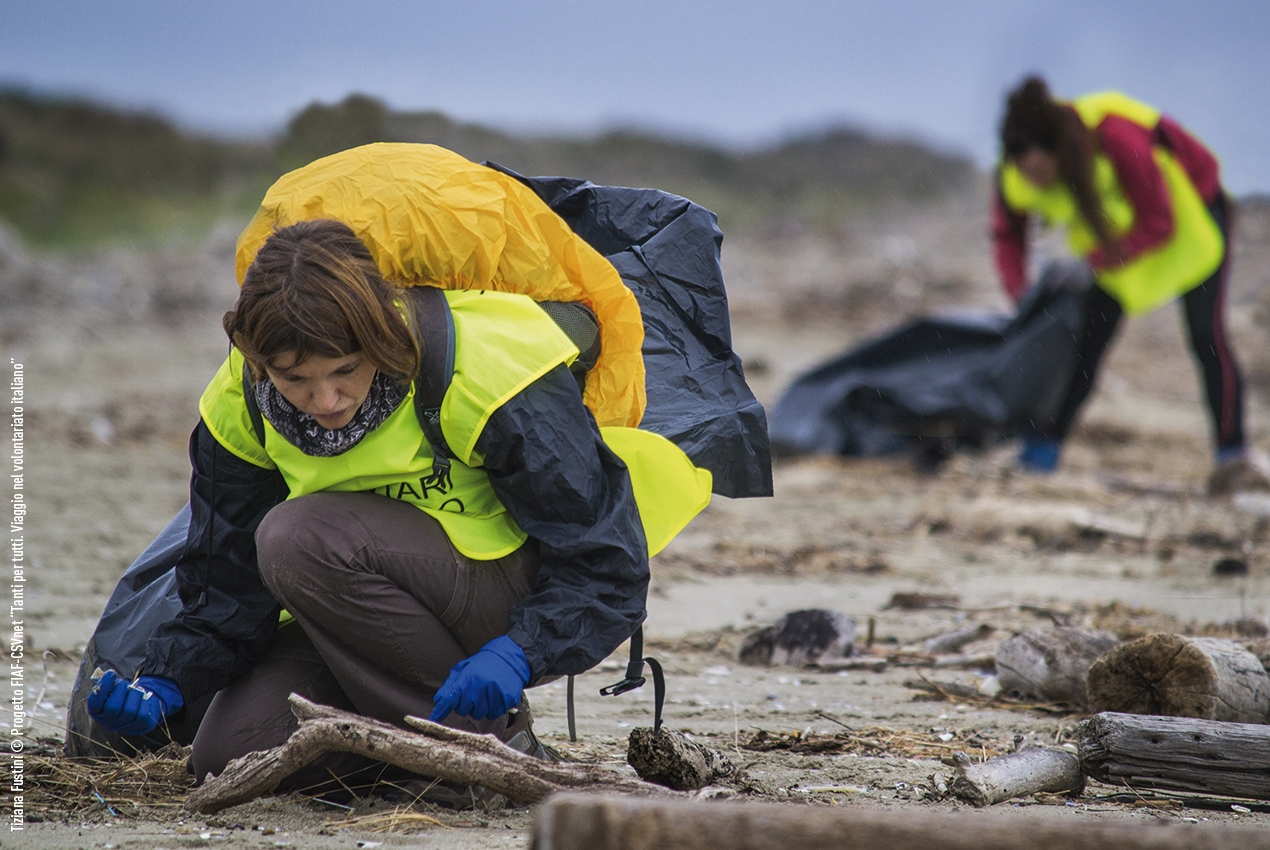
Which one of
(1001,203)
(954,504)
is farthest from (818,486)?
(1001,203)

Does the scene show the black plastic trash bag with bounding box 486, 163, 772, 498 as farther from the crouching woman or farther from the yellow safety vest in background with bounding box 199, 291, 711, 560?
the crouching woman

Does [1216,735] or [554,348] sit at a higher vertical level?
[554,348]

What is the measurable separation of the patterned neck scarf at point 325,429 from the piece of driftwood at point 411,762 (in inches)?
16.9

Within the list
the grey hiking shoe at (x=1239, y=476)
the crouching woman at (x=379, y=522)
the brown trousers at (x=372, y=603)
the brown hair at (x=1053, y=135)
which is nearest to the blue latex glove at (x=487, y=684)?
the crouching woman at (x=379, y=522)

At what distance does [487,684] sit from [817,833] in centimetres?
83

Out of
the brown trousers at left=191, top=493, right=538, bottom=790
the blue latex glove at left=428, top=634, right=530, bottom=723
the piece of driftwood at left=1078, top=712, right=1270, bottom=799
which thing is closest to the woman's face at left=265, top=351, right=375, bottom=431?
the brown trousers at left=191, top=493, right=538, bottom=790

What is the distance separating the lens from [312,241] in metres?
1.92

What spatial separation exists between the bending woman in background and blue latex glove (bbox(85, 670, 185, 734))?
15.2 feet

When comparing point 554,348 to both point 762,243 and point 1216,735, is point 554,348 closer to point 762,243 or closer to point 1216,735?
point 1216,735

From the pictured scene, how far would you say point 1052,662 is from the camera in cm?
288

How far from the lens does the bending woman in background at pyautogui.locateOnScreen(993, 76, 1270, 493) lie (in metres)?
5.47

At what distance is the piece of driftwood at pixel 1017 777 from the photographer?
2.14m

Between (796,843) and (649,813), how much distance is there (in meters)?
0.15

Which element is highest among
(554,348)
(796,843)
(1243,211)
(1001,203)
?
(1243,211)
